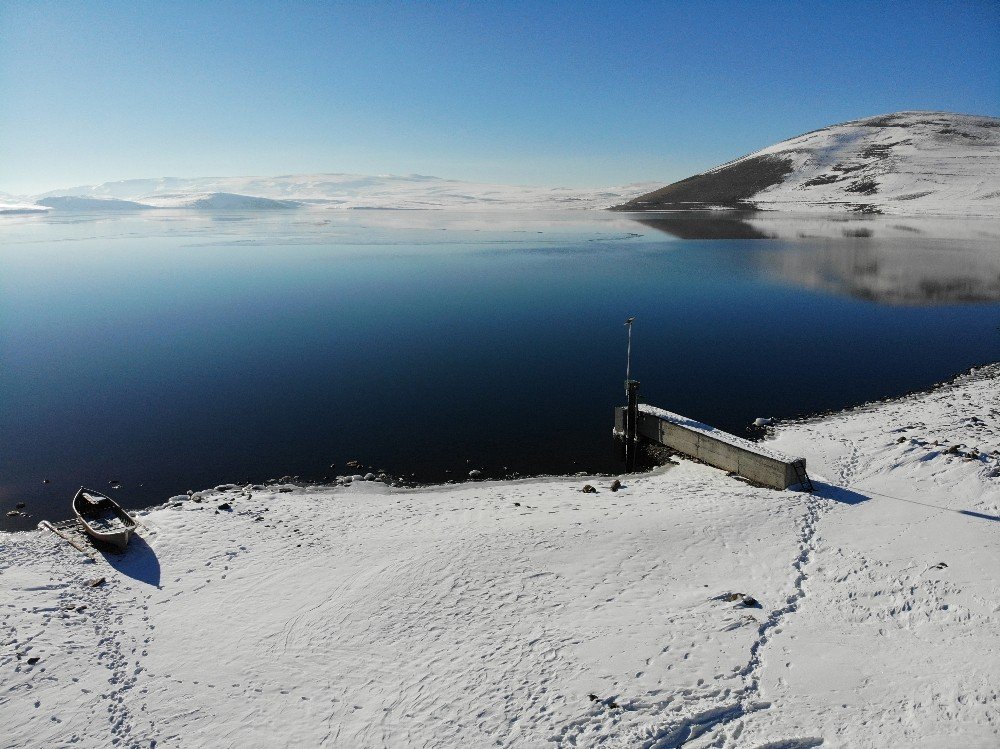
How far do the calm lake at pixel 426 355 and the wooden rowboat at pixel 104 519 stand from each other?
2192mm

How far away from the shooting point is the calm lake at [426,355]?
23.5 metres

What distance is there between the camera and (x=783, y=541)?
15.9 m

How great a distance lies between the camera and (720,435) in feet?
70.6

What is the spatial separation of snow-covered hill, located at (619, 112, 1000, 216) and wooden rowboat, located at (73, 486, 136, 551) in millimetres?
153985

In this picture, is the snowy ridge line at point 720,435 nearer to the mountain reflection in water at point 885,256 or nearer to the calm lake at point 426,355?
the calm lake at point 426,355

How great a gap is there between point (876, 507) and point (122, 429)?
2862cm

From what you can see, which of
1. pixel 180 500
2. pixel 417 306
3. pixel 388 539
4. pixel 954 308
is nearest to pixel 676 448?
pixel 388 539

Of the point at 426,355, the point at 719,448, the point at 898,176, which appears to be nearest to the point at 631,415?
the point at 719,448

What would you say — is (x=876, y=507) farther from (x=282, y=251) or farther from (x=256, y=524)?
(x=282, y=251)

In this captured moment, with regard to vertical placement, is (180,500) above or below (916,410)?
Result: below

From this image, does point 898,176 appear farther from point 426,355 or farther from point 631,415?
point 631,415

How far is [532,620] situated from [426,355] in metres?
24.4

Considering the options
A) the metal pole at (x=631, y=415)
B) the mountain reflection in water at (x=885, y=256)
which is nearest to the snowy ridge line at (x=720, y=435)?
the metal pole at (x=631, y=415)

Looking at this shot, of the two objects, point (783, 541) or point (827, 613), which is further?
point (783, 541)
